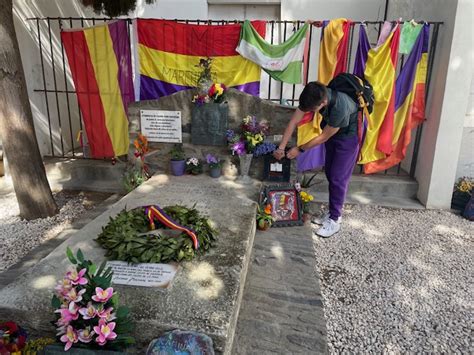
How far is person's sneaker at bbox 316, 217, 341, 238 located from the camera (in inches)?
155

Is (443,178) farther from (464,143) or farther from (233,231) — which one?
(233,231)

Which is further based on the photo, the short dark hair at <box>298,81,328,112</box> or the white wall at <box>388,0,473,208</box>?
the white wall at <box>388,0,473,208</box>

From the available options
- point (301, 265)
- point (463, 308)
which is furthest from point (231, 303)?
point (463, 308)

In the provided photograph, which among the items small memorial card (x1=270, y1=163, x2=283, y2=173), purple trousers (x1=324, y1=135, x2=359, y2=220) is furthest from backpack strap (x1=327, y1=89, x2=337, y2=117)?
small memorial card (x1=270, y1=163, x2=283, y2=173)

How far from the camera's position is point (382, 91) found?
4762 millimetres

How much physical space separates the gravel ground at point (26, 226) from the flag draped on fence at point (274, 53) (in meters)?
2.99

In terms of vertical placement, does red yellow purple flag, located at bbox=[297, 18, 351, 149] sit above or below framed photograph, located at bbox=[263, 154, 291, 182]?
above

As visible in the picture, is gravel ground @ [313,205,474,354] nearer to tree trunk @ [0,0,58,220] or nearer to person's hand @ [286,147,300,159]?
person's hand @ [286,147,300,159]

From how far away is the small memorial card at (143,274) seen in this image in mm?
2148

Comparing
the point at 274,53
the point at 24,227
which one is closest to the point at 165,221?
the point at 24,227

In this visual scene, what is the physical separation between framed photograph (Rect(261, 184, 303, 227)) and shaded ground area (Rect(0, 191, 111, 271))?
7.08 feet

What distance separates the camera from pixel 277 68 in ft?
17.2

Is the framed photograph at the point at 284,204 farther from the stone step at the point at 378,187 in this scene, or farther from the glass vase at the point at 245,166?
the stone step at the point at 378,187

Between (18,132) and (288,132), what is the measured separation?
2858 millimetres
